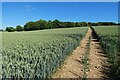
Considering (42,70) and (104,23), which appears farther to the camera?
(104,23)

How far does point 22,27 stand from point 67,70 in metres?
90.6

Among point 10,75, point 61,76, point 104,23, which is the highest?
point 104,23

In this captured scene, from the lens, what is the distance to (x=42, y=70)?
320 inches

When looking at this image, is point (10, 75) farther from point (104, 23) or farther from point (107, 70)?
point (104, 23)

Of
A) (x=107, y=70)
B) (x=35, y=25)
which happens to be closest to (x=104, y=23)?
(x=35, y=25)

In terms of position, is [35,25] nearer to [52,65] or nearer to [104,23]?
[104,23]

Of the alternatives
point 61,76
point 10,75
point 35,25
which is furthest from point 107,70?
point 35,25

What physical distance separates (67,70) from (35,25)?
295ft

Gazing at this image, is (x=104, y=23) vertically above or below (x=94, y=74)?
above

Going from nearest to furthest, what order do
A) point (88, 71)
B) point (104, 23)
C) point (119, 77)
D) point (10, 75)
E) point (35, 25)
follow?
point (10, 75) < point (119, 77) < point (88, 71) < point (35, 25) < point (104, 23)

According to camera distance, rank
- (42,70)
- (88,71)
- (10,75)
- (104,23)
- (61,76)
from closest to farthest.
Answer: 1. (10,75)
2. (42,70)
3. (61,76)
4. (88,71)
5. (104,23)

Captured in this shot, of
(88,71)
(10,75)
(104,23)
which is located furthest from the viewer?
(104,23)

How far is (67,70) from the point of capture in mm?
11000

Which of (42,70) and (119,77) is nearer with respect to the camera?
(42,70)
